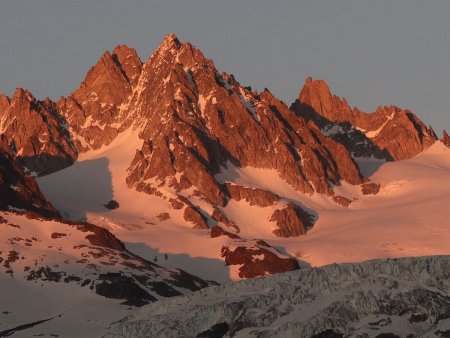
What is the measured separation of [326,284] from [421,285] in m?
10.7

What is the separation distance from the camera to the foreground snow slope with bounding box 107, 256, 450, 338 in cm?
11938

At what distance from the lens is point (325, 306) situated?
124m

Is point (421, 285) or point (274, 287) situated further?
point (274, 287)

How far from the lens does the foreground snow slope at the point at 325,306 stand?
119 metres

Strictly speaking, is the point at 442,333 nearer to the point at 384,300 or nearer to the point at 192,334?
the point at 384,300

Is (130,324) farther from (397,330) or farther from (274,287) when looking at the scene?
(397,330)

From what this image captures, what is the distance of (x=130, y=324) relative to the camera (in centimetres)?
13712

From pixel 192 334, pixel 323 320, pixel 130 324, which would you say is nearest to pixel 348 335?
pixel 323 320

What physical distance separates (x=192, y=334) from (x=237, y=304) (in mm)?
5851

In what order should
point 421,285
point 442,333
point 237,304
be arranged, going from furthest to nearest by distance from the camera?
point 237,304 → point 421,285 → point 442,333

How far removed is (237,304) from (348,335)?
56.1ft

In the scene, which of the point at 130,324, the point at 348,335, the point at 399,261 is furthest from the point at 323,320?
the point at 130,324

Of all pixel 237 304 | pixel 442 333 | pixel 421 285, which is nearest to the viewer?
pixel 442 333

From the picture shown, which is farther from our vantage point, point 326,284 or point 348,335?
point 326,284
